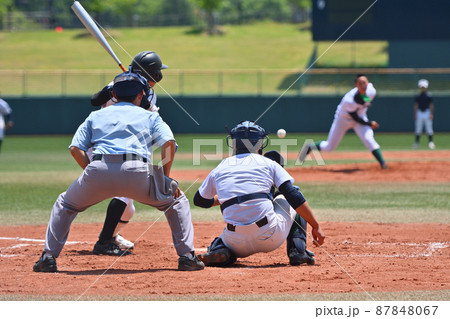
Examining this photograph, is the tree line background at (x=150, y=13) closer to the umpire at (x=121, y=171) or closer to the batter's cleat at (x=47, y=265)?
the umpire at (x=121, y=171)

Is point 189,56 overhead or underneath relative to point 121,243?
underneath

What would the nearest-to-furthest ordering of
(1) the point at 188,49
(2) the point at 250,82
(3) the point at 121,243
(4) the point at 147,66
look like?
1. (4) the point at 147,66
2. (3) the point at 121,243
3. (2) the point at 250,82
4. (1) the point at 188,49

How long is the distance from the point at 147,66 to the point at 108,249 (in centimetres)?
201

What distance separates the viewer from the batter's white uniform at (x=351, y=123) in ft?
51.6

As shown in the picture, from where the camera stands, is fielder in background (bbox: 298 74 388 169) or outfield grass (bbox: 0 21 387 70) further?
outfield grass (bbox: 0 21 387 70)

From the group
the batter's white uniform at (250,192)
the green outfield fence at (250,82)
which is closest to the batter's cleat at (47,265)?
the batter's white uniform at (250,192)

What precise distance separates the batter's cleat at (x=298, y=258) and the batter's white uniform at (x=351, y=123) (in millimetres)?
9371

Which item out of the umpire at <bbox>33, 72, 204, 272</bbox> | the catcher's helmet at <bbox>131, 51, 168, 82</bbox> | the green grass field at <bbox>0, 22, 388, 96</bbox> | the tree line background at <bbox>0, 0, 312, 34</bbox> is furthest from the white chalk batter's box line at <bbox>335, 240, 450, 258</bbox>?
the tree line background at <bbox>0, 0, 312, 34</bbox>

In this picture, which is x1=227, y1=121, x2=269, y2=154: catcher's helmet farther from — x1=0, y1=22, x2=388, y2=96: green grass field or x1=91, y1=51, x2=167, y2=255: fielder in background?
x1=0, y1=22, x2=388, y2=96: green grass field

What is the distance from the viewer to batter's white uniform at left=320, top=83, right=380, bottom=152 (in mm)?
15719

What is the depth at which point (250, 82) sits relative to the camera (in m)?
41.6

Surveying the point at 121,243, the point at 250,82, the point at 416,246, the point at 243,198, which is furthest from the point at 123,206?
the point at 250,82

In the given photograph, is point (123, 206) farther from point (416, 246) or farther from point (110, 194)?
point (416, 246)

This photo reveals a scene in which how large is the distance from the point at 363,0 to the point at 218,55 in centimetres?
2388
